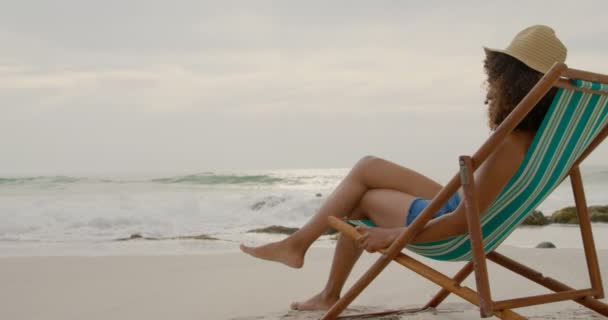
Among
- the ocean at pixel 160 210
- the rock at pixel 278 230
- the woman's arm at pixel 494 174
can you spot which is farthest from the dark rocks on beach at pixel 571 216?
the woman's arm at pixel 494 174

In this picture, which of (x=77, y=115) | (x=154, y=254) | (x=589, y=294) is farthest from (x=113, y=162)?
(x=589, y=294)

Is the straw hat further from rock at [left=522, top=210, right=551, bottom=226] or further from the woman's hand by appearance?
rock at [left=522, top=210, right=551, bottom=226]

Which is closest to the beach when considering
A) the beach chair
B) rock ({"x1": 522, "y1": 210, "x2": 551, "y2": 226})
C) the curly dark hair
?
rock ({"x1": 522, "y1": 210, "x2": 551, "y2": 226})

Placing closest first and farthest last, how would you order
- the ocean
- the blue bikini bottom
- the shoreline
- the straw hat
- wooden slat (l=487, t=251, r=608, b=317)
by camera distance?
the straw hat → the blue bikini bottom → wooden slat (l=487, t=251, r=608, b=317) → the shoreline → the ocean

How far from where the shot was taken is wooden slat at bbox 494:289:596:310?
2365 mm

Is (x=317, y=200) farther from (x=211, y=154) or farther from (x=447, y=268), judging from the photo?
(x=211, y=154)

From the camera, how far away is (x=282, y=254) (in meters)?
3.04

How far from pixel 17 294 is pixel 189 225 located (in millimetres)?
8615

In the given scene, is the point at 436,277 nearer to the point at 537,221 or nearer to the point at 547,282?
the point at 547,282

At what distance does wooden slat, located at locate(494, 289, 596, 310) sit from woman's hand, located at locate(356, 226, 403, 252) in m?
0.46

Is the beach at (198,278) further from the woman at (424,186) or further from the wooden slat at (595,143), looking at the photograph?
the wooden slat at (595,143)

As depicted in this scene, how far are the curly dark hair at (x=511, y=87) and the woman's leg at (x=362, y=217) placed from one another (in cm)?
55

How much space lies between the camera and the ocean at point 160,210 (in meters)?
8.01

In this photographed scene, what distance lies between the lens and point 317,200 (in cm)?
1414
